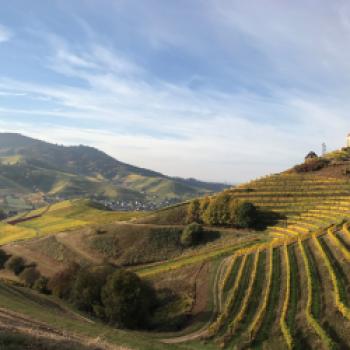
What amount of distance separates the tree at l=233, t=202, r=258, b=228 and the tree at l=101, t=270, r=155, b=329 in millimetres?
37544

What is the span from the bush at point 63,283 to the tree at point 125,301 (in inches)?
582

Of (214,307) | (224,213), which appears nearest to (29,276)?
(224,213)

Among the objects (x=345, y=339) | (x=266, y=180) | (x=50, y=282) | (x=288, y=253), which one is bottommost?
(x=50, y=282)

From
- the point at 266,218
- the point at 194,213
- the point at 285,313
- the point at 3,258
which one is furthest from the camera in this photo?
the point at 3,258

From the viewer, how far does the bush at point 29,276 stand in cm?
8038

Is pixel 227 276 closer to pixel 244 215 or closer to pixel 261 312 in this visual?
pixel 261 312

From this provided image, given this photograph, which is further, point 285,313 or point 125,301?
point 125,301

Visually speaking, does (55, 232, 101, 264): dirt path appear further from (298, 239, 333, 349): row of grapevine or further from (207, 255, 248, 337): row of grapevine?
(298, 239, 333, 349): row of grapevine

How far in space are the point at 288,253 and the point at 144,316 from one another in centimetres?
2297

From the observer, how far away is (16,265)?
301 ft

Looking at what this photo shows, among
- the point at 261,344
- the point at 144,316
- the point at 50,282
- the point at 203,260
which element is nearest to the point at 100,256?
the point at 50,282

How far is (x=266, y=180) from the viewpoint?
11125 cm

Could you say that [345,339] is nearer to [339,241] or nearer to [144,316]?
[339,241]

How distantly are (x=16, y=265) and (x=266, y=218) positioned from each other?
64158 millimetres
